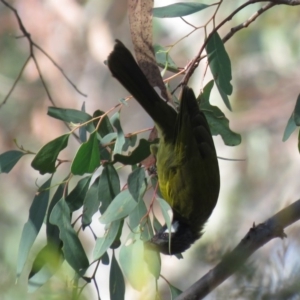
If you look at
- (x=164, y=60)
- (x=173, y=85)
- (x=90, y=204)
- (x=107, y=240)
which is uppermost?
(x=173, y=85)

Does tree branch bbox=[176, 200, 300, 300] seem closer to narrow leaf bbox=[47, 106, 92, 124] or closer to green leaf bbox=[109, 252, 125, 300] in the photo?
green leaf bbox=[109, 252, 125, 300]

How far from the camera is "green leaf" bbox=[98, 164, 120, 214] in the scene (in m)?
1.33

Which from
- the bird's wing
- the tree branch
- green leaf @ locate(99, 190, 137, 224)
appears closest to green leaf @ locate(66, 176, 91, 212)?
green leaf @ locate(99, 190, 137, 224)

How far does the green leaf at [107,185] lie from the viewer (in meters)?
1.33

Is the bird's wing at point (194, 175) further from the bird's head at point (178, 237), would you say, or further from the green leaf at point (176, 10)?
the green leaf at point (176, 10)

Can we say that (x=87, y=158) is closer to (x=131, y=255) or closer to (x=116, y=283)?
(x=131, y=255)

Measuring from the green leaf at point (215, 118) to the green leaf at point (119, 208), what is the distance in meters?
0.30

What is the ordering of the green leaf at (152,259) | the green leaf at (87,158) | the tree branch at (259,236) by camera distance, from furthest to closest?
the green leaf at (87,158) < the green leaf at (152,259) < the tree branch at (259,236)

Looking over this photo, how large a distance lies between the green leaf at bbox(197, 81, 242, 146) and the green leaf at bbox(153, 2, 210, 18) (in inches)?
6.8

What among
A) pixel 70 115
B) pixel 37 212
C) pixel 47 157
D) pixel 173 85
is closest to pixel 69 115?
pixel 70 115

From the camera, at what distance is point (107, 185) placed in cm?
133

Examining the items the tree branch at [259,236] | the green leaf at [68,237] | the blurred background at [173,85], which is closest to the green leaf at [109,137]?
the green leaf at [68,237]

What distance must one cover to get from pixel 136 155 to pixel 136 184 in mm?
76

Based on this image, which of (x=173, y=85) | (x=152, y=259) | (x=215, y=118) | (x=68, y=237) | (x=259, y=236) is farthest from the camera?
(x=173, y=85)
